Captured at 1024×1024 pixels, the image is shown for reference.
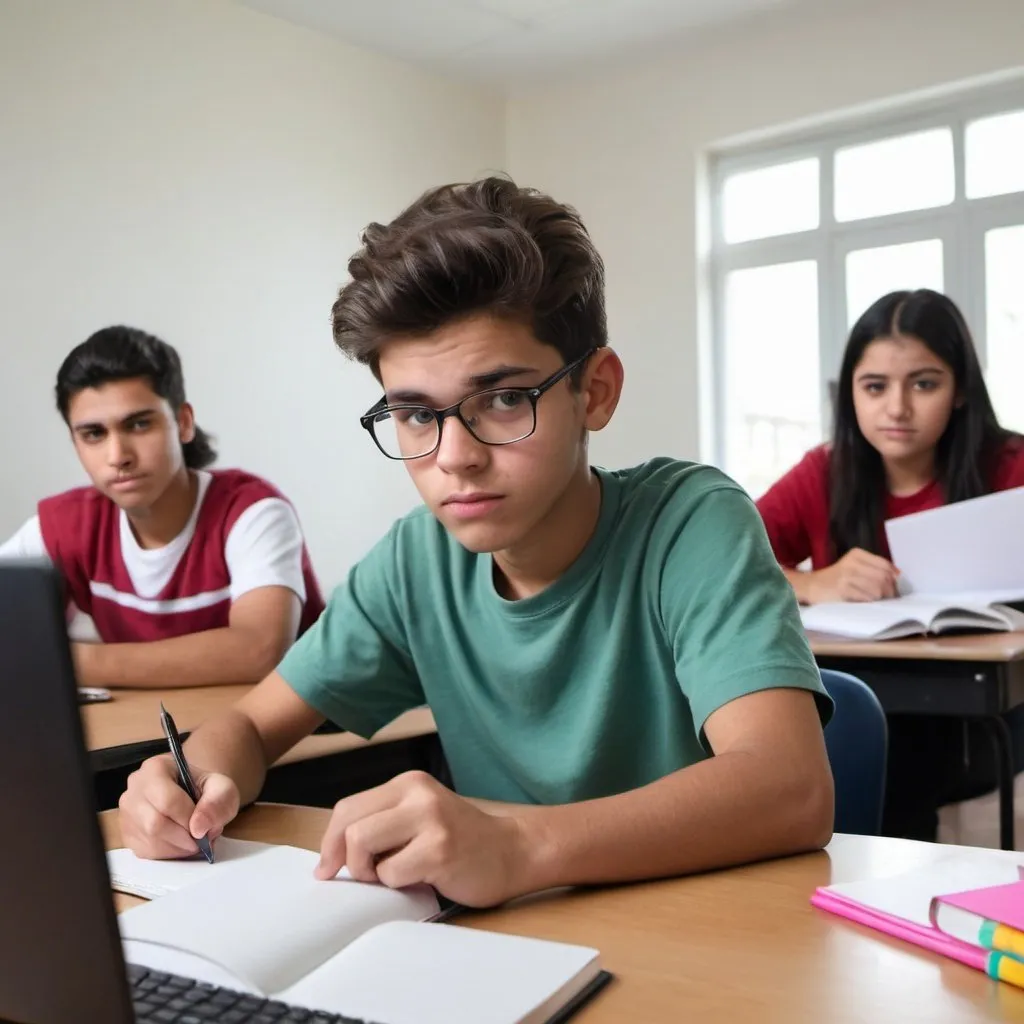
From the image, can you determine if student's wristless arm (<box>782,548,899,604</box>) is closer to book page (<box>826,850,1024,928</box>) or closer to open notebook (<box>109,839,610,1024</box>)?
book page (<box>826,850,1024,928</box>)

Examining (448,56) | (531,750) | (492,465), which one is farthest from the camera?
(448,56)

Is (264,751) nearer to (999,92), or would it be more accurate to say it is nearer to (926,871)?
(926,871)

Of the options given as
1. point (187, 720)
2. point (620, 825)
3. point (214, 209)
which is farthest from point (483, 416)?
point (214, 209)

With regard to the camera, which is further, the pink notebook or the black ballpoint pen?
the black ballpoint pen

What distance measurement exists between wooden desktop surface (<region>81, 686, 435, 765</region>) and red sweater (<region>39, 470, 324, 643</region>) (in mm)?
346

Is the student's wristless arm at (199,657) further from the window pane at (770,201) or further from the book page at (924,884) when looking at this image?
the window pane at (770,201)

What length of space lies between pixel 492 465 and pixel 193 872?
0.45 meters

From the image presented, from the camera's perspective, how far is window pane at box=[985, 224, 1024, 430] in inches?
193

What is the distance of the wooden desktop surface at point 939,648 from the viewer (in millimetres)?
1979

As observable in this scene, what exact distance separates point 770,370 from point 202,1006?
5.34 metres

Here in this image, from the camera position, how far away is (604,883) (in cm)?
89

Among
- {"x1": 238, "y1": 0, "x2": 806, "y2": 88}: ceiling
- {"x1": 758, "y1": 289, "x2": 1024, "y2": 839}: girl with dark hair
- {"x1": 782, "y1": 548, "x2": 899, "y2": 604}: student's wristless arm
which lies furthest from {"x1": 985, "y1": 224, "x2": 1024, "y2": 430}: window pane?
{"x1": 782, "y1": 548, "x2": 899, "y2": 604}: student's wristless arm

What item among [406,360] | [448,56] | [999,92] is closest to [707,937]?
[406,360]

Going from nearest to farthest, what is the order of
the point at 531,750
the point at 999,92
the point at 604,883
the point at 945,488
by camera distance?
1. the point at 604,883
2. the point at 531,750
3. the point at 945,488
4. the point at 999,92
